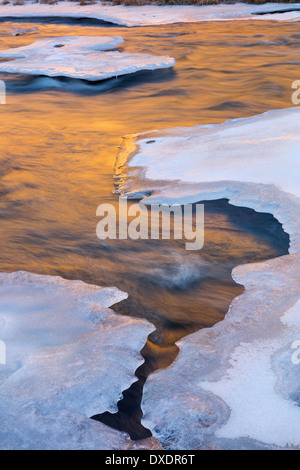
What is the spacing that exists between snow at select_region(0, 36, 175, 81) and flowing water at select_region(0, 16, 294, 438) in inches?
9.1

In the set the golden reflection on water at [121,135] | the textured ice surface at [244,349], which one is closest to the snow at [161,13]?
the golden reflection on water at [121,135]

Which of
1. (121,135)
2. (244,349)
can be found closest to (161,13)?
(121,135)

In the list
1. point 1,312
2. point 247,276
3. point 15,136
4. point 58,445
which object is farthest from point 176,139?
point 58,445

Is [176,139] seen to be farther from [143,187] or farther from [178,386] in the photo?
[178,386]

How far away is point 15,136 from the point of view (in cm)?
501

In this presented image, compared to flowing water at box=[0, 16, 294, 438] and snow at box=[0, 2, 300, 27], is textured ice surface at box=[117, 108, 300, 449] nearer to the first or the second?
flowing water at box=[0, 16, 294, 438]

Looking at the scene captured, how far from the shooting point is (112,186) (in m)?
3.62

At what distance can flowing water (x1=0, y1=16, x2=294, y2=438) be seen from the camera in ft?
7.55

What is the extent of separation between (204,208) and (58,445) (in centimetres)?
193

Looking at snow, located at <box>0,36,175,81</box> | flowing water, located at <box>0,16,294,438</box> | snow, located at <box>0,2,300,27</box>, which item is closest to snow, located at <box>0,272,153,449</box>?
flowing water, located at <box>0,16,294,438</box>

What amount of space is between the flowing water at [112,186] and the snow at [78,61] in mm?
230

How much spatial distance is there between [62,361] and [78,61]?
618cm

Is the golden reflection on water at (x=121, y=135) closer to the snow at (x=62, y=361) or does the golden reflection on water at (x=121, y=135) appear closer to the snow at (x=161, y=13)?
A: the snow at (x=62, y=361)

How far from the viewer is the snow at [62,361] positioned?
1.42 meters
